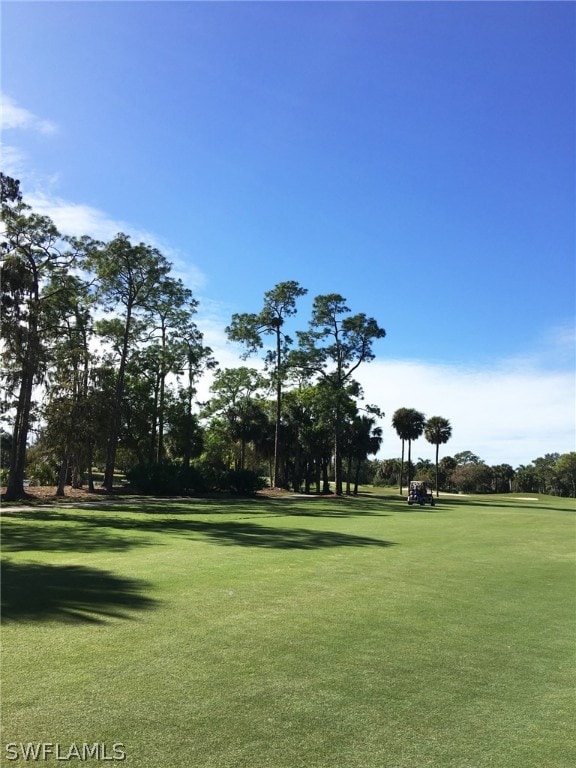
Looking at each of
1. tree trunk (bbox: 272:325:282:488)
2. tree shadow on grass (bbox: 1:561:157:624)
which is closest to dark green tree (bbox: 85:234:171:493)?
tree trunk (bbox: 272:325:282:488)

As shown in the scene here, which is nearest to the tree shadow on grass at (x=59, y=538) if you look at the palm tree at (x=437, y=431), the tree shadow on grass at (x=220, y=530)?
the tree shadow on grass at (x=220, y=530)

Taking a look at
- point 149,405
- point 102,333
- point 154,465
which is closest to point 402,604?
point 154,465

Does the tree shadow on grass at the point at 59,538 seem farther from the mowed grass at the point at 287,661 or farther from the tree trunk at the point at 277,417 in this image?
the tree trunk at the point at 277,417

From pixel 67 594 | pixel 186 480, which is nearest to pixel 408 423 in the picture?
pixel 186 480

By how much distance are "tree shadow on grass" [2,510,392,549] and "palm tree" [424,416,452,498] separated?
68.9 m

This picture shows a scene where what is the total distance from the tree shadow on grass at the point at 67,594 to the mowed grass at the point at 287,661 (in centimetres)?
4

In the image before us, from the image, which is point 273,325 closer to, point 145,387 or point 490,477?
point 145,387

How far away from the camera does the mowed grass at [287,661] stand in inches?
160

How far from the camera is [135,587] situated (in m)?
8.77

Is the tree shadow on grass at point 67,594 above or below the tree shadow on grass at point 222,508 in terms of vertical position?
above

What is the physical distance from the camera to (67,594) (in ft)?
26.3

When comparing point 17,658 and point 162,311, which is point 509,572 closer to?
point 17,658

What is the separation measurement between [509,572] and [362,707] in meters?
8.71

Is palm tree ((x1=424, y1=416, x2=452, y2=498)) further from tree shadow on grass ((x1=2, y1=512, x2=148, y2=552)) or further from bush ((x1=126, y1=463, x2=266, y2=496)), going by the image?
tree shadow on grass ((x1=2, y1=512, x2=148, y2=552))
